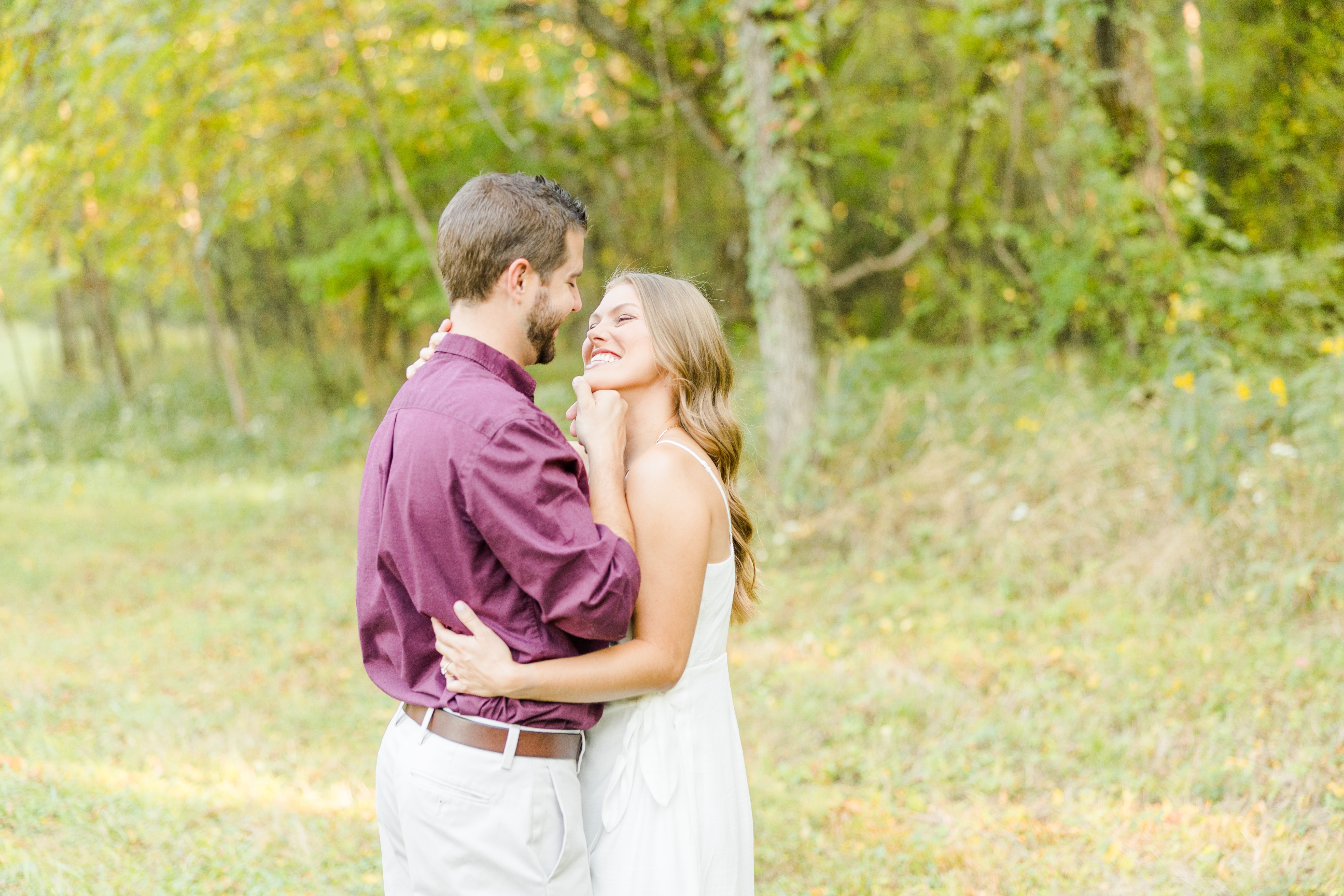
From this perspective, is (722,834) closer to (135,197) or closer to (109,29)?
(109,29)

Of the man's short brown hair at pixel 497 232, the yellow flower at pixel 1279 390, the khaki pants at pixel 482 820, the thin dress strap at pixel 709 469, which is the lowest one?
the yellow flower at pixel 1279 390

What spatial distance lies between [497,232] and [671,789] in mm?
1190

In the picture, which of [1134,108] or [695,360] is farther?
[1134,108]

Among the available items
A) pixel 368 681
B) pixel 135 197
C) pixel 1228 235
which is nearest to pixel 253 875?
pixel 368 681

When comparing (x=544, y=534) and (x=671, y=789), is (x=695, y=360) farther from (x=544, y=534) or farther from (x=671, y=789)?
(x=671, y=789)

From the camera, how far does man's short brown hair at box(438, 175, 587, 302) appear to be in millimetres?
1921

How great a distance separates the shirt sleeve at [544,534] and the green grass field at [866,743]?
2.20 metres

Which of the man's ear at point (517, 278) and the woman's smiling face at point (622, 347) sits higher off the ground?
the man's ear at point (517, 278)

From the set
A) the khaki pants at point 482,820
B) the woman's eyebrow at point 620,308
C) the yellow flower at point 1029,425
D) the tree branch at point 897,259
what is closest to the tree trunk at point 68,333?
the tree branch at point 897,259

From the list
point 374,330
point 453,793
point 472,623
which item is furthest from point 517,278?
point 374,330

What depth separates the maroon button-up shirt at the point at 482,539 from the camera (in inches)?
70.0

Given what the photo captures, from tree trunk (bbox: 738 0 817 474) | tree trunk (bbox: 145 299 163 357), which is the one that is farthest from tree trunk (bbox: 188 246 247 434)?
tree trunk (bbox: 145 299 163 357)

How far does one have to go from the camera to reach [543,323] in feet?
6.66

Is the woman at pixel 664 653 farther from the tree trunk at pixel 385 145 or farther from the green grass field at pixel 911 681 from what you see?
the tree trunk at pixel 385 145
